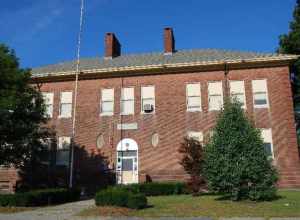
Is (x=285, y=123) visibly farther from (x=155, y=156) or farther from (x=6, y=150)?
(x=6, y=150)

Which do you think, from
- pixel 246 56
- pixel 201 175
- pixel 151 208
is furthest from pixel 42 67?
pixel 151 208

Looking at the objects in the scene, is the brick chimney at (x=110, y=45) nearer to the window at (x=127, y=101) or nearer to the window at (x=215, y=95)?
the window at (x=127, y=101)

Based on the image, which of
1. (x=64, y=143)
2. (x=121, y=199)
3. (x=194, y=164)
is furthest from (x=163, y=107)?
(x=121, y=199)

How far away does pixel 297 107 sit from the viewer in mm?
35469

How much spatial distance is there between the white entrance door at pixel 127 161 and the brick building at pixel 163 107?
73mm

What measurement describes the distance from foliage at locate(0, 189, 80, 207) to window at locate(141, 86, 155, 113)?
1023 centimetres

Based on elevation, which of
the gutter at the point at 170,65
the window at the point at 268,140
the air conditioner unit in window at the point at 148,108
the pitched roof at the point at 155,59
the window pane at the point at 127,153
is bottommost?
the window pane at the point at 127,153

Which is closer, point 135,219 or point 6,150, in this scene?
point 135,219

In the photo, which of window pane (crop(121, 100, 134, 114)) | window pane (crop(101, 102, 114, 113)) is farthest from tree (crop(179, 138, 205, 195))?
window pane (crop(101, 102, 114, 113))

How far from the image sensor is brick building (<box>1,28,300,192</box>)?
27266 mm

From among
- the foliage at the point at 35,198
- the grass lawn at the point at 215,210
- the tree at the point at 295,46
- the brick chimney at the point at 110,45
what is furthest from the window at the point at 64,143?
the tree at the point at 295,46

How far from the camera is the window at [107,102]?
29.7 m

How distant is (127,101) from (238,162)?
1362cm

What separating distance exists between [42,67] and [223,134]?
69.4ft
